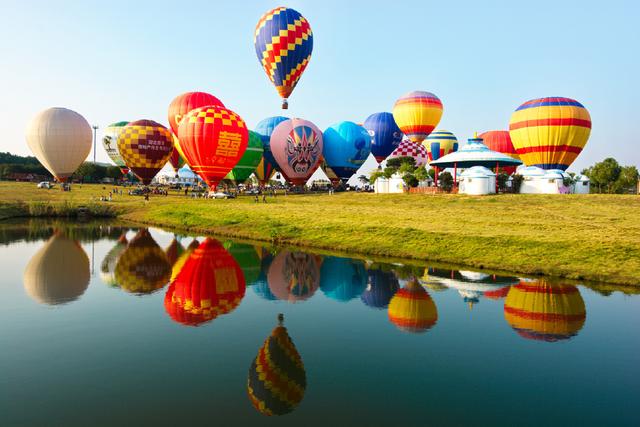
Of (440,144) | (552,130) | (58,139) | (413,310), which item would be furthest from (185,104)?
(413,310)

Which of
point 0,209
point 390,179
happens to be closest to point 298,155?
point 390,179

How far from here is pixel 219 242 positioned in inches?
1210

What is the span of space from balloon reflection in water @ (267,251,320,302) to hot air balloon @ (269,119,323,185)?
106 feet

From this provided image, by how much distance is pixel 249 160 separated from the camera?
59219 mm

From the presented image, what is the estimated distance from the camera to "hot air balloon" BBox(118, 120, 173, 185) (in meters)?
57.7

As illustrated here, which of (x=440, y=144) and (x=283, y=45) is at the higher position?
(x=283, y=45)

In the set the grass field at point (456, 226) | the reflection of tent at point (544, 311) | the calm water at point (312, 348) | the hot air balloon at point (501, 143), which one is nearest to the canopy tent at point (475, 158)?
the grass field at point (456, 226)

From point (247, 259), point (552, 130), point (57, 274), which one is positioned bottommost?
point (57, 274)

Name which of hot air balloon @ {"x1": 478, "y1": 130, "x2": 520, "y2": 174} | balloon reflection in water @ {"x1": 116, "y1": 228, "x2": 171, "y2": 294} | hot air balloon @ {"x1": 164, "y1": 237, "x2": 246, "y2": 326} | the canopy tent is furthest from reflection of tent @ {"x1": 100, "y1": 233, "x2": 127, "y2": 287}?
hot air balloon @ {"x1": 478, "y1": 130, "x2": 520, "y2": 174}

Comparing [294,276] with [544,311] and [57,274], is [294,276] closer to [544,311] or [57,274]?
[544,311]

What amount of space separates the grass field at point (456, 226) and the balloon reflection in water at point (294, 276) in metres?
3.44

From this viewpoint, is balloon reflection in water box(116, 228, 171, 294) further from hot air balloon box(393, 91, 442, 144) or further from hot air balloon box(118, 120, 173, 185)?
hot air balloon box(393, 91, 442, 144)

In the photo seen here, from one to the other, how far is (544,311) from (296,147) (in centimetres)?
4445

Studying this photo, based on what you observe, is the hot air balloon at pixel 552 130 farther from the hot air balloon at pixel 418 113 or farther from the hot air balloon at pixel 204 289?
the hot air balloon at pixel 204 289
